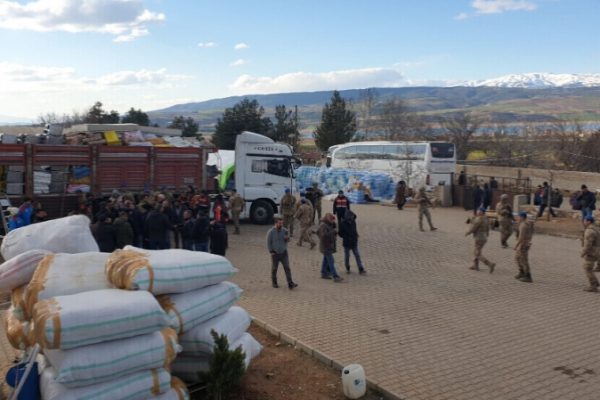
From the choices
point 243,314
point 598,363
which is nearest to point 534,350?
point 598,363

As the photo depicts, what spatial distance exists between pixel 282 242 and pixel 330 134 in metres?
47.6

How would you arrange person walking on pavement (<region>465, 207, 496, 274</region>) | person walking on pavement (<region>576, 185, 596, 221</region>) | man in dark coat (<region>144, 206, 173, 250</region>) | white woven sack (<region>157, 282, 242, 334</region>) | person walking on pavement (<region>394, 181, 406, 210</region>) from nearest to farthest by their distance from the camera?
white woven sack (<region>157, 282, 242, 334</region>), man in dark coat (<region>144, 206, 173, 250</region>), person walking on pavement (<region>465, 207, 496, 274</region>), person walking on pavement (<region>576, 185, 596, 221</region>), person walking on pavement (<region>394, 181, 406, 210</region>)

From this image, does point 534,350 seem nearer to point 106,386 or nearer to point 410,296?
point 410,296

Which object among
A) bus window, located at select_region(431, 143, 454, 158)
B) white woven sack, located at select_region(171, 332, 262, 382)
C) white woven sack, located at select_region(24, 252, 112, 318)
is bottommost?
white woven sack, located at select_region(171, 332, 262, 382)

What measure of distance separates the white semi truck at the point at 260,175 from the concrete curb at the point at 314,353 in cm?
1070

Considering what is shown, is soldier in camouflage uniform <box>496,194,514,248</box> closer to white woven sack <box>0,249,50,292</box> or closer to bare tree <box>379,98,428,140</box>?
white woven sack <box>0,249,50,292</box>

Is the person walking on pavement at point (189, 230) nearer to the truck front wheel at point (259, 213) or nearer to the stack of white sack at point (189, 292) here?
the stack of white sack at point (189, 292)

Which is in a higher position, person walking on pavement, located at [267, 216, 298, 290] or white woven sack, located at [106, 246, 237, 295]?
white woven sack, located at [106, 246, 237, 295]

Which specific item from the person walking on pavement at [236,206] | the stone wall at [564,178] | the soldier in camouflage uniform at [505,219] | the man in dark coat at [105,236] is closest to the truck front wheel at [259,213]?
the person walking on pavement at [236,206]

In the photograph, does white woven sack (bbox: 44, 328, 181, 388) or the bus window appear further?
the bus window

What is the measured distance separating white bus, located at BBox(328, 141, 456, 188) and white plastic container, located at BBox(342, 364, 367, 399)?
2413 cm

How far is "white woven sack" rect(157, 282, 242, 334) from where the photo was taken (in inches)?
243

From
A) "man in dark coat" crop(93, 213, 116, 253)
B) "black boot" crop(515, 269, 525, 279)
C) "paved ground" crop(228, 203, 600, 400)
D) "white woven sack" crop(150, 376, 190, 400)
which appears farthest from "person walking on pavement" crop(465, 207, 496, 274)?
"white woven sack" crop(150, 376, 190, 400)

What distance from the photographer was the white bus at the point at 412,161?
98.6ft
